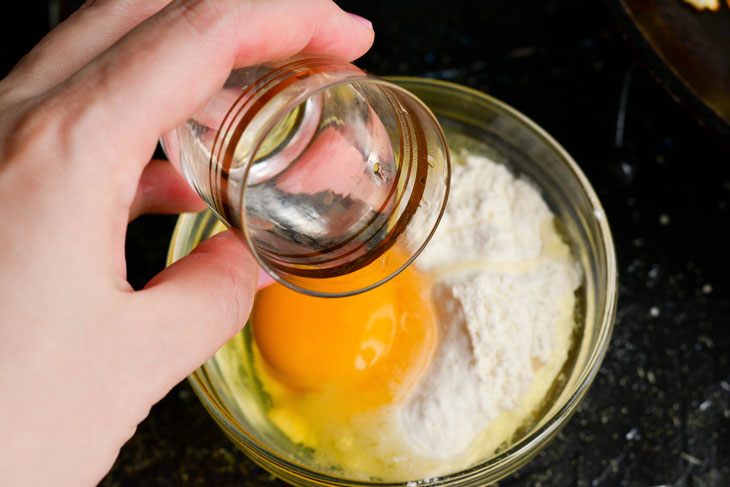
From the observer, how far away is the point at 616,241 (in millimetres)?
1576

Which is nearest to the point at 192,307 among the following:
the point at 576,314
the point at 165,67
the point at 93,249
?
the point at 93,249

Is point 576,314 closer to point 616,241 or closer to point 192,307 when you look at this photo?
point 616,241

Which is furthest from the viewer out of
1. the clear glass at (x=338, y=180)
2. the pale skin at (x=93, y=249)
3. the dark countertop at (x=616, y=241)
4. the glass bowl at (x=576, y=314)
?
the dark countertop at (x=616, y=241)

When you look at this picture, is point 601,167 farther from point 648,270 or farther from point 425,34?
point 425,34

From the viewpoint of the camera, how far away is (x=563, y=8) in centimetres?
176

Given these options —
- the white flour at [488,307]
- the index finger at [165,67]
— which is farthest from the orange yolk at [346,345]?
the index finger at [165,67]

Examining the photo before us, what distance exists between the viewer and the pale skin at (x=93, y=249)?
73 cm

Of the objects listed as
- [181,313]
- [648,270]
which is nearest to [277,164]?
[181,313]

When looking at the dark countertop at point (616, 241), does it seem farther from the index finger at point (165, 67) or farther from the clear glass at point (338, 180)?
the index finger at point (165, 67)

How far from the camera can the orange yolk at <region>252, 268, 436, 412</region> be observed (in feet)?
4.19

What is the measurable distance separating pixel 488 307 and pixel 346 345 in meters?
0.28

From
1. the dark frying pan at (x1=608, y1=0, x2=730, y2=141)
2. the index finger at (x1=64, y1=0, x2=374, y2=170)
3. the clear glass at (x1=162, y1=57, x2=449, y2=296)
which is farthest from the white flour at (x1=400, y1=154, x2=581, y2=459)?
the index finger at (x1=64, y1=0, x2=374, y2=170)

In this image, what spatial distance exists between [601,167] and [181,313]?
3.76 ft

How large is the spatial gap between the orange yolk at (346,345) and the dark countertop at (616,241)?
0.91 ft
